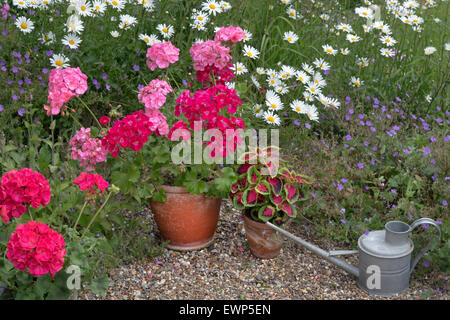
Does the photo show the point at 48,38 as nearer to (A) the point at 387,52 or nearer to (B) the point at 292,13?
(B) the point at 292,13

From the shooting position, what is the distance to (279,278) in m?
2.98

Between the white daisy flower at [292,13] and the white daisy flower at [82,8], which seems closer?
the white daisy flower at [82,8]

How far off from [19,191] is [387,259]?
172cm

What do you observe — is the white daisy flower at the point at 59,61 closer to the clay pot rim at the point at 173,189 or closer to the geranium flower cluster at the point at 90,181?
the clay pot rim at the point at 173,189

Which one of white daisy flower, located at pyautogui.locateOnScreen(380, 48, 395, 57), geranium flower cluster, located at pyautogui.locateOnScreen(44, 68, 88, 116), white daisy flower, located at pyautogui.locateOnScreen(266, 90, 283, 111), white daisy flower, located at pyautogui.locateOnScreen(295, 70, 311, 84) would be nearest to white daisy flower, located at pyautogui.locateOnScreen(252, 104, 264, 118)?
white daisy flower, located at pyautogui.locateOnScreen(266, 90, 283, 111)

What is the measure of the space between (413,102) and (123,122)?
8.36 feet

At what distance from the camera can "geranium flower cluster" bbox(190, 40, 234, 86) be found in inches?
125

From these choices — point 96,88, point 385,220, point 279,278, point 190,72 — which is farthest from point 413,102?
point 96,88

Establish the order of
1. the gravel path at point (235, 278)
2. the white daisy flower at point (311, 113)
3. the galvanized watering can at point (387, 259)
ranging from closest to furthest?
the galvanized watering can at point (387, 259) < the gravel path at point (235, 278) < the white daisy flower at point (311, 113)

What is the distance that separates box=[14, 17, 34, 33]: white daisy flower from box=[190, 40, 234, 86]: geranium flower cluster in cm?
140

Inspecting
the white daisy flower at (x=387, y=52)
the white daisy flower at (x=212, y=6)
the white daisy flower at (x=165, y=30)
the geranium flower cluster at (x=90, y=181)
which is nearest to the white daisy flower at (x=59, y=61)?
the white daisy flower at (x=165, y=30)

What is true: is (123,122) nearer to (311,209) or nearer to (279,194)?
(279,194)

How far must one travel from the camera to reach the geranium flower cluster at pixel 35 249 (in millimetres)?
2129

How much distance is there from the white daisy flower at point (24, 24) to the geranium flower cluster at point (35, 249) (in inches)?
86.4
